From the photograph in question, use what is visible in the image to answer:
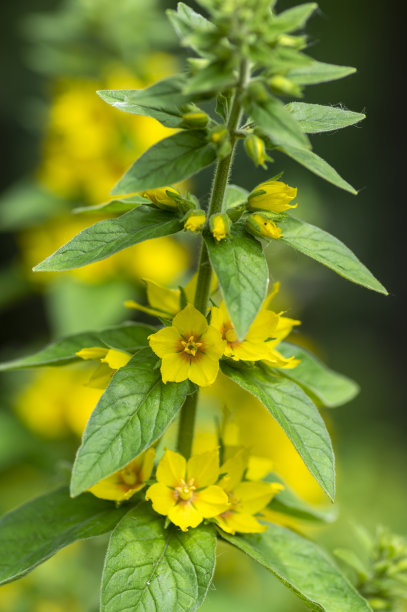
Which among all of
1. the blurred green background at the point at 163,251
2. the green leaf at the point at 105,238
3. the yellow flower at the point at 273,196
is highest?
the yellow flower at the point at 273,196

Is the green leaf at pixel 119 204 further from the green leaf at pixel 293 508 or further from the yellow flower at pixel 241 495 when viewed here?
the green leaf at pixel 293 508

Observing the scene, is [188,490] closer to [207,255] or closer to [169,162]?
[207,255]

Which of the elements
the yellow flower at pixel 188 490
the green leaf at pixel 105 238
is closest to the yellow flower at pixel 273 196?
the green leaf at pixel 105 238

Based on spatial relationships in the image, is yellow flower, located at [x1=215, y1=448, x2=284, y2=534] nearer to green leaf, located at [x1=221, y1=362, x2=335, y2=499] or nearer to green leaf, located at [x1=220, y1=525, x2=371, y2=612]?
green leaf, located at [x1=220, y1=525, x2=371, y2=612]

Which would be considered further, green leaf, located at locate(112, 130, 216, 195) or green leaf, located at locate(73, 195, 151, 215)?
green leaf, located at locate(73, 195, 151, 215)

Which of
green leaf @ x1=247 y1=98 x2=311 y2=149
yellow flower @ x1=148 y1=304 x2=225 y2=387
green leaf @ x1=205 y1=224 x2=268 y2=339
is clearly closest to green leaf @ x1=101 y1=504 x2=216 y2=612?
yellow flower @ x1=148 y1=304 x2=225 y2=387
